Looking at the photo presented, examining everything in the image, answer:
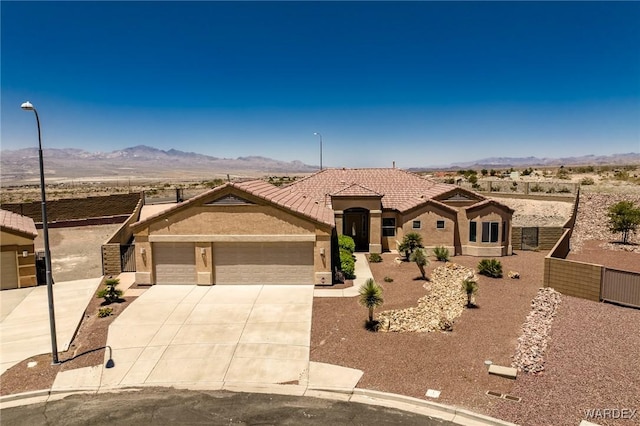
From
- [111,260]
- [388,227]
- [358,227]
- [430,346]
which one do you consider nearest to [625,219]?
[388,227]

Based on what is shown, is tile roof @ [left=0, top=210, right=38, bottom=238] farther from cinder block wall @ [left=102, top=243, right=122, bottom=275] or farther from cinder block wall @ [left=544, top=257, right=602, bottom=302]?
cinder block wall @ [left=544, top=257, right=602, bottom=302]

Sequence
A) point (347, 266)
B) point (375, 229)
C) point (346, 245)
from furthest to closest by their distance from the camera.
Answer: point (375, 229)
point (346, 245)
point (347, 266)

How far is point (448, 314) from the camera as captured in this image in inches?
664

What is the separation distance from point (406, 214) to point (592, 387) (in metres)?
18.1

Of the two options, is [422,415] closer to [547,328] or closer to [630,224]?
[547,328]

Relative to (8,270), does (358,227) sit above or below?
above

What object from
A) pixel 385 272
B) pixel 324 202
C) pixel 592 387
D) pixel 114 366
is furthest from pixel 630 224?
pixel 114 366

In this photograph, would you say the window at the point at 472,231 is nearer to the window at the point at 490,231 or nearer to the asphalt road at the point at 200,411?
the window at the point at 490,231

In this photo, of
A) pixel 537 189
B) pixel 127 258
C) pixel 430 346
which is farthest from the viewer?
pixel 537 189

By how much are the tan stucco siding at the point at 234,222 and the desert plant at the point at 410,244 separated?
8226 millimetres

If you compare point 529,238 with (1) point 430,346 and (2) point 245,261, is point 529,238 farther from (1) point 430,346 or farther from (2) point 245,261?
(2) point 245,261

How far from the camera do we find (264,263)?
70.1 feet

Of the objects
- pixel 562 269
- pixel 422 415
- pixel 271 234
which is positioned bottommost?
pixel 422 415

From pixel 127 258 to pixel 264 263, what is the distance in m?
9.02
